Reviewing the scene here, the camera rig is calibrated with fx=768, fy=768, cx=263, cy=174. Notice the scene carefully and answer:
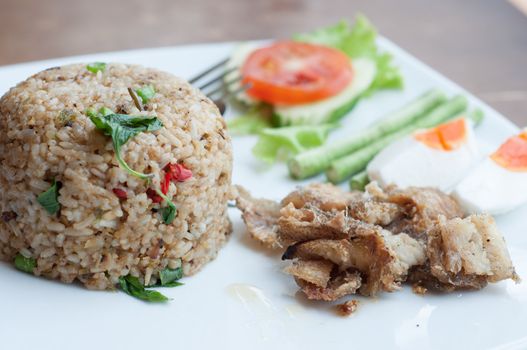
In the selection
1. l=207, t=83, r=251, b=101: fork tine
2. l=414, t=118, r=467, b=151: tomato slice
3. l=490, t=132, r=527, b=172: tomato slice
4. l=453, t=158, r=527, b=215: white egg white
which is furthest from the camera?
l=207, t=83, r=251, b=101: fork tine

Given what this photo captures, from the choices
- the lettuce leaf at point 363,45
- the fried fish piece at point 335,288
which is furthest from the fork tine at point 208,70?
the fried fish piece at point 335,288

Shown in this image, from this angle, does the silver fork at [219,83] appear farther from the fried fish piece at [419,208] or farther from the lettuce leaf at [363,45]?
the fried fish piece at [419,208]

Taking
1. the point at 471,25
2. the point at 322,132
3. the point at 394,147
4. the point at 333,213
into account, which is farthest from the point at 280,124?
the point at 471,25

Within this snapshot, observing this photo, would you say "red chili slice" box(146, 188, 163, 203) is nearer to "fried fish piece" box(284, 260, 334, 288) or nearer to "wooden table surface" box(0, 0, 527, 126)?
"fried fish piece" box(284, 260, 334, 288)

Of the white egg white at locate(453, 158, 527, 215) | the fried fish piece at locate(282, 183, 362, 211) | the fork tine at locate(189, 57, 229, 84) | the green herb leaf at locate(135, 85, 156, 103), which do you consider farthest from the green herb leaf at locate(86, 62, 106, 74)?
the white egg white at locate(453, 158, 527, 215)

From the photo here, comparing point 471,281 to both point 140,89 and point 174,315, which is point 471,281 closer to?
point 174,315
